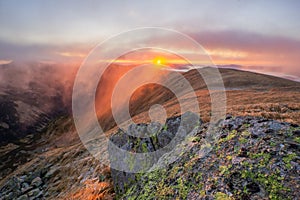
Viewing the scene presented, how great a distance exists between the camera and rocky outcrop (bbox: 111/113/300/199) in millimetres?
9273

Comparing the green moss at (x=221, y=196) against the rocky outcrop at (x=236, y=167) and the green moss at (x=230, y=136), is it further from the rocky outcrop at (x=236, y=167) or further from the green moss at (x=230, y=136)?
the green moss at (x=230, y=136)

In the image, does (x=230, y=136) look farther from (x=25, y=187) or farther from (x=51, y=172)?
(x=25, y=187)

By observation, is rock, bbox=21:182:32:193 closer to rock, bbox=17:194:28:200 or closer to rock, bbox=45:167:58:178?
rock, bbox=17:194:28:200

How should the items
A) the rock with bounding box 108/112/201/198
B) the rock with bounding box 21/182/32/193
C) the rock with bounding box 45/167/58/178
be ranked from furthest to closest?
the rock with bounding box 45/167/58/178
the rock with bounding box 21/182/32/193
the rock with bounding box 108/112/201/198

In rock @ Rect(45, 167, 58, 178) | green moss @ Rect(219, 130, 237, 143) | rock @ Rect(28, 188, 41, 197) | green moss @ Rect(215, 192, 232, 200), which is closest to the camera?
green moss @ Rect(215, 192, 232, 200)

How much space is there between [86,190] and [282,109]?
20.5 metres

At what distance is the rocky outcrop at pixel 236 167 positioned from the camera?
927 cm

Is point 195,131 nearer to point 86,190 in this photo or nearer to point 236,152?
point 236,152

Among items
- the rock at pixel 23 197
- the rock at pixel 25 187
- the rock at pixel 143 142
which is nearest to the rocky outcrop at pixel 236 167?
the rock at pixel 143 142

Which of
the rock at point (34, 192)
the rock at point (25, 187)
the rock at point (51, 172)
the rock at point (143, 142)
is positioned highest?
the rock at point (143, 142)

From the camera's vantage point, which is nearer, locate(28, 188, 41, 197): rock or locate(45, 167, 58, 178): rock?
locate(28, 188, 41, 197): rock

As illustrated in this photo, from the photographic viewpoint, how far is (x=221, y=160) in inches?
453

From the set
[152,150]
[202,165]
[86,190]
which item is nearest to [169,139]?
[152,150]

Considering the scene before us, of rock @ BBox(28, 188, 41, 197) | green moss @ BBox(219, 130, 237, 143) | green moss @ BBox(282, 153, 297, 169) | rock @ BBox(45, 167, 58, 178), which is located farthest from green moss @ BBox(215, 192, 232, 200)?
rock @ BBox(45, 167, 58, 178)
